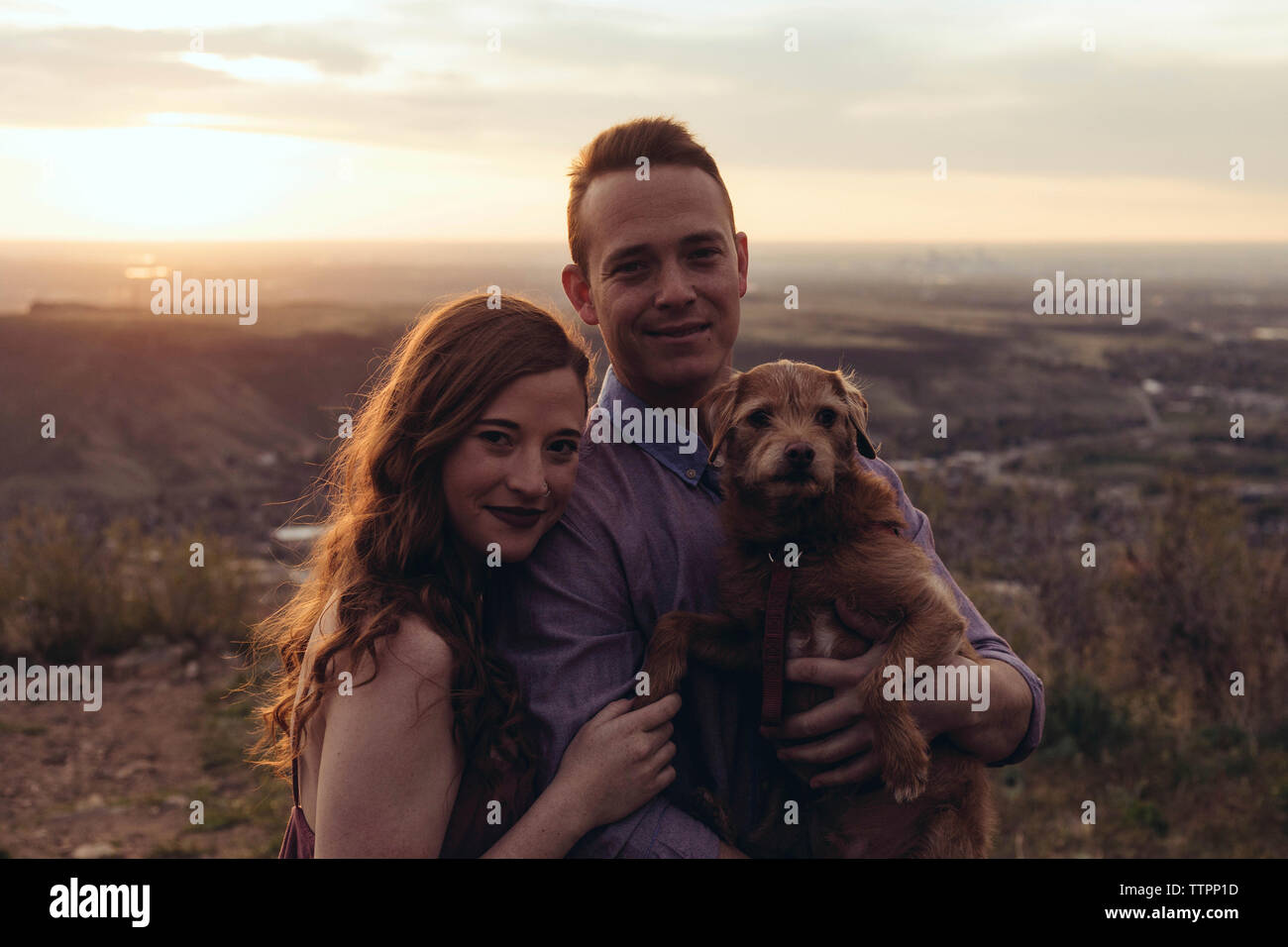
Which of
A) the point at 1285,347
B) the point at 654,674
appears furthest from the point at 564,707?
the point at 1285,347

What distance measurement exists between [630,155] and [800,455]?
4.31 ft

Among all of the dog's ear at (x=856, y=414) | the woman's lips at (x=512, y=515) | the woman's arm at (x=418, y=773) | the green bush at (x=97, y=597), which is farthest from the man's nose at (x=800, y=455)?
the green bush at (x=97, y=597)

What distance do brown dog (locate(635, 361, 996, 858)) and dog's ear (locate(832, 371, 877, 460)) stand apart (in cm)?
13

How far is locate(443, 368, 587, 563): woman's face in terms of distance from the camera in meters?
3.20

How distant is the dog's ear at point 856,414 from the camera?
13.6 ft

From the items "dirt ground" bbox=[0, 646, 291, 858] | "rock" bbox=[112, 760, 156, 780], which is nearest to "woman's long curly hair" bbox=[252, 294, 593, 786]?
"dirt ground" bbox=[0, 646, 291, 858]

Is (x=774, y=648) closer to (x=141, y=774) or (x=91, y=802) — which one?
(x=91, y=802)

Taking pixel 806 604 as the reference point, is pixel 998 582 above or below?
below

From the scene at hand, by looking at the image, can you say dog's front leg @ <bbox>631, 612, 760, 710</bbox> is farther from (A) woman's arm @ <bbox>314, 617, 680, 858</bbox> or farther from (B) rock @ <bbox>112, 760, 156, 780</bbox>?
(B) rock @ <bbox>112, 760, 156, 780</bbox>

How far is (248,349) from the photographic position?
44188 millimetres

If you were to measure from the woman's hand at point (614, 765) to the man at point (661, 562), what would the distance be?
2.6 inches

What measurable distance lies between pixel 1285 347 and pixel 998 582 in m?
63.3

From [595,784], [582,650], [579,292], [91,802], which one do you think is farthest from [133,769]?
[595,784]
